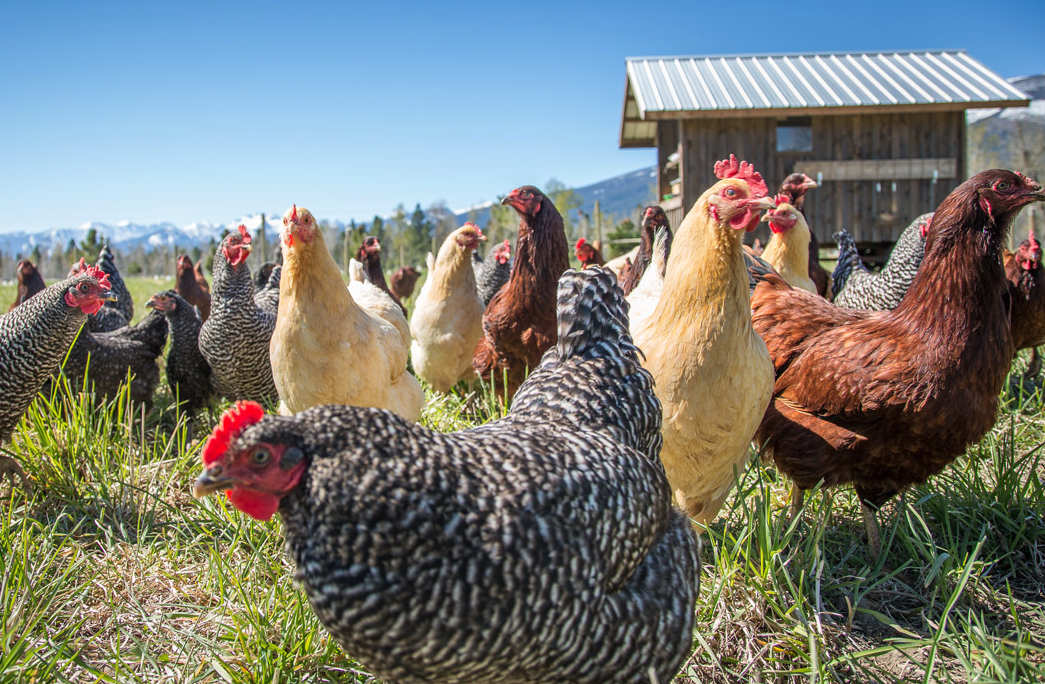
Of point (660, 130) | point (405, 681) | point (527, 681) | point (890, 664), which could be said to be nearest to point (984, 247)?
point (890, 664)

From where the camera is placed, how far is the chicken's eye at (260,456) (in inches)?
54.2

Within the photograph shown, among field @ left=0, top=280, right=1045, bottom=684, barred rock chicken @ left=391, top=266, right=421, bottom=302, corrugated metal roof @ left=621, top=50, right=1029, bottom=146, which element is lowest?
field @ left=0, top=280, right=1045, bottom=684

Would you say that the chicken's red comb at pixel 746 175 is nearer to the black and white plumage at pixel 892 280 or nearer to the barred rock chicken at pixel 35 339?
the black and white plumage at pixel 892 280

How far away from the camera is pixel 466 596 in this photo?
1.39m

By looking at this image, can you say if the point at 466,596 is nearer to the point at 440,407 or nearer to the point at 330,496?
the point at 330,496

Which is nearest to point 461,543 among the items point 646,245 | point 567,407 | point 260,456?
point 260,456

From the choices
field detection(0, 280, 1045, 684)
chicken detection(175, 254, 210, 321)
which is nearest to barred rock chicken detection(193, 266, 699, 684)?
field detection(0, 280, 1045, 684)

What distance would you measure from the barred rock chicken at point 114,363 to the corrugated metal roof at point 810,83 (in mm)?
9320

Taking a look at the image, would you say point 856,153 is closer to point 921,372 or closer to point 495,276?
point 495,276

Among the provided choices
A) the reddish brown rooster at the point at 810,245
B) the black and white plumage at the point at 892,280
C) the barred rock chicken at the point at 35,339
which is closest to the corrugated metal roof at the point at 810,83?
the reddish brown rooster at the point at 810,245

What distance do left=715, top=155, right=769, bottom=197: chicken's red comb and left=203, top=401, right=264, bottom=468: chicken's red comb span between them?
2.19 meters

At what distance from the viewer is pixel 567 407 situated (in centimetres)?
211

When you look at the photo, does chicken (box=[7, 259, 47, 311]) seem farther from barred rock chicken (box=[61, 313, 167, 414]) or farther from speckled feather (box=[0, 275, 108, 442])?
speckled feather (box=[0, 275, 108, 442])

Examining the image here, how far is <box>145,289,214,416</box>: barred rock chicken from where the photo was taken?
16.9ft
